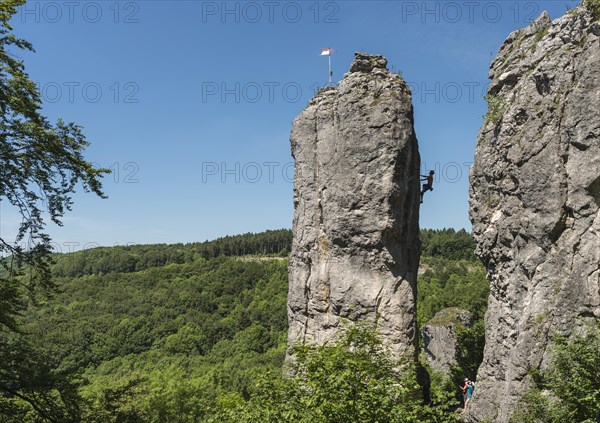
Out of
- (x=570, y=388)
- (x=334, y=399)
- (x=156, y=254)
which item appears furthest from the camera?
(x=156, y=254)

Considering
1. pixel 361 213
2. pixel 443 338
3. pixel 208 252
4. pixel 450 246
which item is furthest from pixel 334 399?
pixel 208 252

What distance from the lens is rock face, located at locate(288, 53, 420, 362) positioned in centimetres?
1967

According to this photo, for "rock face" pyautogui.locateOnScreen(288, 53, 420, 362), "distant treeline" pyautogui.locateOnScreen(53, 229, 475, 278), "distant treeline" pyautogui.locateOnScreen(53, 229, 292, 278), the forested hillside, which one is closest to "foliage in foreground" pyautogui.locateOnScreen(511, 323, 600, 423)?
"rock face" pyautogui.locateOnScreen(288, 53, 420, 362)

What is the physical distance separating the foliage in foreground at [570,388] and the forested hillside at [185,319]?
27.5m

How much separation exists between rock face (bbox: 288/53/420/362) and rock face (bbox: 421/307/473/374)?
1808 centimetres

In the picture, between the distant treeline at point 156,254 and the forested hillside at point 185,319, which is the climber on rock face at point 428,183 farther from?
the distant treeline at point 156,254

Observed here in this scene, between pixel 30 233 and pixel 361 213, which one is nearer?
pixel 30 233

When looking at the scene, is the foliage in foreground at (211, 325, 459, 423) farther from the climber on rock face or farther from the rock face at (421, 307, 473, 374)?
the rock face at (421, 307, 473, 374)

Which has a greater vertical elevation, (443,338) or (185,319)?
(443,338)

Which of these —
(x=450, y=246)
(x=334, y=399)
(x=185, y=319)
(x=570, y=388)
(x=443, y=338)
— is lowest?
(x=185, y=319)

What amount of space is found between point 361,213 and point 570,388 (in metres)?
10.7

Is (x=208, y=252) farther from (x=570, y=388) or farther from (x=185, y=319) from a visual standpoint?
(x=570, y=388)

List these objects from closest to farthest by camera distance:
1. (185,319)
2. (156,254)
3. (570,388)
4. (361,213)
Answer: (570,388) → (361,213) → (185,319) → (156,254)

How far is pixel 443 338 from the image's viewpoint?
3662cm
